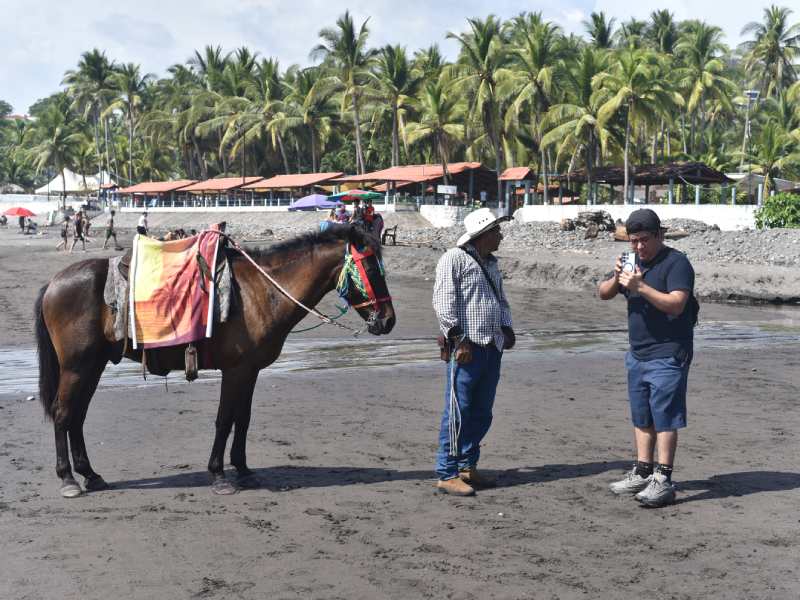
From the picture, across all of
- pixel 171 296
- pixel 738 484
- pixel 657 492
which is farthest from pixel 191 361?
pixel 738 484

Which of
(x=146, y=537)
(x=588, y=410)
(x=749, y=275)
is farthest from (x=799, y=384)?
(x=749, y=275)

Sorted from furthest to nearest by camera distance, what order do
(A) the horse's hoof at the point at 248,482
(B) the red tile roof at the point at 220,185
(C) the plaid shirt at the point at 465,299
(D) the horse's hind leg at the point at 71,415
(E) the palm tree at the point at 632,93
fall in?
(B) the red tile roof at the point at 220,185
(E) the palm tree at the point at 632,93
(A) the horse's hoof at the point at 248,482
(D) the horse's hind leg at the point at 71,415
(C) the plaid shirt at the point at 465,299

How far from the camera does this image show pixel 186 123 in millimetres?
81750

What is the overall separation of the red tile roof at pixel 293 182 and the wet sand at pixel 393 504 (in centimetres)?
5633

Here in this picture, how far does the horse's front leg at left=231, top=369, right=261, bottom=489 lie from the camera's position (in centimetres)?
650

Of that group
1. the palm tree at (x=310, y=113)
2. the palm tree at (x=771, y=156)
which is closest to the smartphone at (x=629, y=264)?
the palm tree at (x=771, y=156)

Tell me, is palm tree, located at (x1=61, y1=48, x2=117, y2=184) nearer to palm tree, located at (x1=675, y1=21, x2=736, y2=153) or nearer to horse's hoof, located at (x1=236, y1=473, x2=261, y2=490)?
palm tree, located at (x1=675, y1=21, x2=736, y2=153)

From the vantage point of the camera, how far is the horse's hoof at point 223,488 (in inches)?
249

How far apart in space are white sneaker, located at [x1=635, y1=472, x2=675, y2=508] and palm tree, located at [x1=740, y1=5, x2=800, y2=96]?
6937cm

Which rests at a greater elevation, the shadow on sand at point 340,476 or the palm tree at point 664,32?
the palm tree at point 664,32

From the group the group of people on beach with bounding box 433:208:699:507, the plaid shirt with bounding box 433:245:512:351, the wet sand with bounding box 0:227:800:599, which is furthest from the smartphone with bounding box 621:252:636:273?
the wet sand with bounding box 0:227:800:599

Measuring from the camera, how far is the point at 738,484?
6684 mm

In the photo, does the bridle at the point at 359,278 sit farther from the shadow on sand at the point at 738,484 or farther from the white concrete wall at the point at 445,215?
the white concrete wall at the point at 445,215

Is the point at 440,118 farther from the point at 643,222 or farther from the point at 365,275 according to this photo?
the point at 643,222
